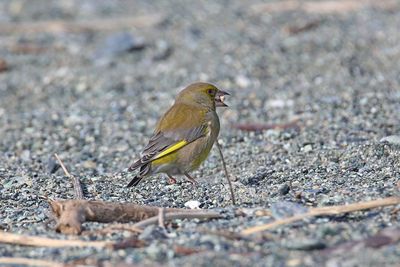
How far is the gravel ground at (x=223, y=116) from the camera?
460 cm

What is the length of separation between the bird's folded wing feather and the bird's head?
118 millimetres

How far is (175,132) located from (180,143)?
10cm

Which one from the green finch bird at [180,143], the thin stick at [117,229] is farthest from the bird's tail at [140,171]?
the thin stick at [117,229]

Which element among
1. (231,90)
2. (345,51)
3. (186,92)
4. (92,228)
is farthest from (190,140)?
(345,51)

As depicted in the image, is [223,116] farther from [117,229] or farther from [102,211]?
[117,229]

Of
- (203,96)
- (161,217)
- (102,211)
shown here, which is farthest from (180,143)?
(161,217)

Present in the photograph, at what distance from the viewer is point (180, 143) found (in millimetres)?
6605

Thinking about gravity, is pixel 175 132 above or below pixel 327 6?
below

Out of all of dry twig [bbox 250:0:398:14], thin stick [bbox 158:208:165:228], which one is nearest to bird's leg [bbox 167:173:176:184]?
thin stick [bbox 158:208:165:228]

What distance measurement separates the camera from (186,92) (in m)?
7.11

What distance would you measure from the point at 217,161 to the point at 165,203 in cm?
161

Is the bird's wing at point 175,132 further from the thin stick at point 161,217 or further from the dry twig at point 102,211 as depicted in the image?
the thin stick at point 161,217

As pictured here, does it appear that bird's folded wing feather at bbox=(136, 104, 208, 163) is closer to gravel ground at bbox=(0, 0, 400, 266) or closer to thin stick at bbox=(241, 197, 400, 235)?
gravel ground at bbox=(0, 0, 400, 266)

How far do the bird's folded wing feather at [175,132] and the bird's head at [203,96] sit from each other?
118 millimetres
